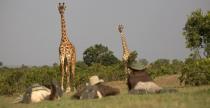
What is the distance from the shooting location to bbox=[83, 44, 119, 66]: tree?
200 ft

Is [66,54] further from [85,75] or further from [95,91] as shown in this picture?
[95,91]

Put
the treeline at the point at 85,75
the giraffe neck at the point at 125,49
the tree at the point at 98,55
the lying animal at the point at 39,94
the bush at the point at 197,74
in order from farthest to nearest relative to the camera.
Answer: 1. the tree at the point at 98,55
2. the giraffe neck at the point at 125,49
3. the treeline at the point at 85,75
4. the bush at the point at 197,74
5. the lying animal at the point at 39,94

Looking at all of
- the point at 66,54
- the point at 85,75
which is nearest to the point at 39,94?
the point at 66,54

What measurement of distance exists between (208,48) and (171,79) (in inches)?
115

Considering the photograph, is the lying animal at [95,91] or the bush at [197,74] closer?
the lying animal at [95,91]

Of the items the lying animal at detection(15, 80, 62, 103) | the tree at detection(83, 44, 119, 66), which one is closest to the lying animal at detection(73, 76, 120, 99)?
the lying animal at detection(15, 80, 62, 103)

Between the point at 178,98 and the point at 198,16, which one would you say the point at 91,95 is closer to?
the point at 178,98

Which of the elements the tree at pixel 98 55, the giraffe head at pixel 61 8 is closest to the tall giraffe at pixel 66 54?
the giraffe head at pixel 61 8

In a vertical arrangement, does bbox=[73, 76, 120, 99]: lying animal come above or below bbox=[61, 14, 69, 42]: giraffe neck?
below

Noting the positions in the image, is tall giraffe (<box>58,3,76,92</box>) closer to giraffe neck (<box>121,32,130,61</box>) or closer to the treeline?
the treeline

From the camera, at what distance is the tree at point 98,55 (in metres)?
61.0

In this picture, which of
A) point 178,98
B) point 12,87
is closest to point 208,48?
point 12,87

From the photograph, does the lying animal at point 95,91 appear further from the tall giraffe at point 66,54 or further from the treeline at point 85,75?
the tall giraffe at point 66,54

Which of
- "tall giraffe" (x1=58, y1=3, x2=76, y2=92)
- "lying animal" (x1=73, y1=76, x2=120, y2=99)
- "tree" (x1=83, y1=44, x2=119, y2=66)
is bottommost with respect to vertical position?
"lying animal" (x1=73, y1=76, x2=120, y2=99)
